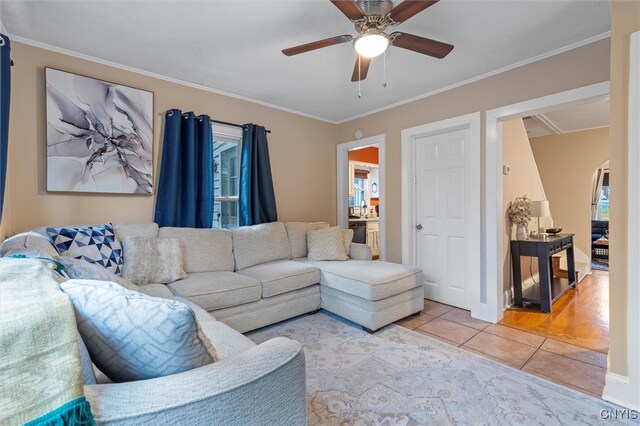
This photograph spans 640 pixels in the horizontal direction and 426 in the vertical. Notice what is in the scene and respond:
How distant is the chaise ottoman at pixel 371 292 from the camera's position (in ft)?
8.87

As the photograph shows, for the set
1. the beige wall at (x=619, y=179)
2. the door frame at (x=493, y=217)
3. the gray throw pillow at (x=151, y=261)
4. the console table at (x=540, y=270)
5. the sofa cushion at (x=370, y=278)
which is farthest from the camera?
the console table at (x=540, y=270)

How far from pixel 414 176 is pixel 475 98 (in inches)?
42.1

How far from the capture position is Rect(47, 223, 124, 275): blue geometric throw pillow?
7.27 ft

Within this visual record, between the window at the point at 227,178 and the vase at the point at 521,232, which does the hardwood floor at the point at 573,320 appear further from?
the window at the point at 227,178

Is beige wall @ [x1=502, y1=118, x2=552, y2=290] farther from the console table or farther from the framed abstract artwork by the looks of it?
the framed abstract artwork

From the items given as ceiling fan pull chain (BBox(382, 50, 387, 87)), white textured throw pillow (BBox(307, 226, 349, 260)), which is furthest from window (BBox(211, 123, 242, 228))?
ceiling fan pull chain (BBox(382, 50, 387, 87))

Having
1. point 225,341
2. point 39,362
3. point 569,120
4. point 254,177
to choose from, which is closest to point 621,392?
point 225,341

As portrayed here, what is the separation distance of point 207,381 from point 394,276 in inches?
87.5

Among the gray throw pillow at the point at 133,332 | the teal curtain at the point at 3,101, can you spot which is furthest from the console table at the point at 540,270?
the teal curtain at the point at 3,101

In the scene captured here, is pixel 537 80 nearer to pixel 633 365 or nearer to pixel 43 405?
pixel 633 365

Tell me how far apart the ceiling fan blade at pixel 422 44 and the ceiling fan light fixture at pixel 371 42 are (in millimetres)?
81

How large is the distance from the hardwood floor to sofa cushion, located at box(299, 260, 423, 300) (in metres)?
1.04

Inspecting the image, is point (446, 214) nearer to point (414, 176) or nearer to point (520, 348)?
point (414, 176)

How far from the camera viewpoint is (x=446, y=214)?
11.5 ft
